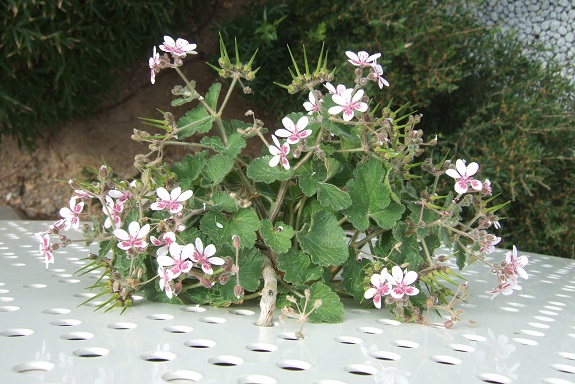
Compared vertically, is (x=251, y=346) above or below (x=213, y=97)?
below

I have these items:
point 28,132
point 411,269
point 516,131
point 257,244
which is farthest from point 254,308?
point 28,132

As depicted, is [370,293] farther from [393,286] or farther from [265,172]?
[265,172]

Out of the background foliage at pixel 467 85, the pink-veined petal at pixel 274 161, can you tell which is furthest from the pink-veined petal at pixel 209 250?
the background foliage at pixel 467 85

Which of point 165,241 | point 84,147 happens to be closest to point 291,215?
point 165,241

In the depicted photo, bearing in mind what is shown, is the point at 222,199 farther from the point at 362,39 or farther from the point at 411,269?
the point at 362,39

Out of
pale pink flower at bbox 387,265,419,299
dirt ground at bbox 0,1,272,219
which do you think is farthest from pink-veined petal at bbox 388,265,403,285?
dirt ground at bbox 0,1,272,219

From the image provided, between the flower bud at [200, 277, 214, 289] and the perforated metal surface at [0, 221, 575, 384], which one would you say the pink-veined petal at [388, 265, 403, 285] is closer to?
the perforated metal surface at [0, 221, 575, 384]
